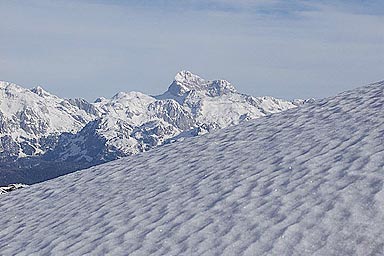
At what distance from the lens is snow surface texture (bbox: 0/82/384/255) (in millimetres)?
7059

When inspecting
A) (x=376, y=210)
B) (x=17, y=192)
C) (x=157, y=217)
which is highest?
(x=376, y=210)

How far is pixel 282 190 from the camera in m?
8.47

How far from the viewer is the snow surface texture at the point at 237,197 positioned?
7.06 m

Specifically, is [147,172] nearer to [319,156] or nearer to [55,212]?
[55,212]

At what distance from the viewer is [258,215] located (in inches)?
307

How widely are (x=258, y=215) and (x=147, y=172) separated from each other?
4.48m

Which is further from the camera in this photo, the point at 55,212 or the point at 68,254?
the point at 55,212

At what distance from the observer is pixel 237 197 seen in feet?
28.6

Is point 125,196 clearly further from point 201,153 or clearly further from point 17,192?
point 17,192

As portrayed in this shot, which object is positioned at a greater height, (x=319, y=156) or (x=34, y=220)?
(x=319, y=156)

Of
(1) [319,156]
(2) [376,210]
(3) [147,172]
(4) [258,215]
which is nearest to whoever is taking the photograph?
(2) [376,210]

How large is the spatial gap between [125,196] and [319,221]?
4.26m

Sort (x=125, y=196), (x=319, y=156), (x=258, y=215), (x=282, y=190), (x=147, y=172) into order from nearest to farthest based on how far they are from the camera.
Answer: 1. (x=258, y=215)
2. (x=282, y=190)
3. (x=319, y=156)
4. (x=125, y=196)
5. (x=147, y=172)

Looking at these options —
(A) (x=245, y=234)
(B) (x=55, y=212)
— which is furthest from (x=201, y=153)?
(A) (x=245, y=234)
